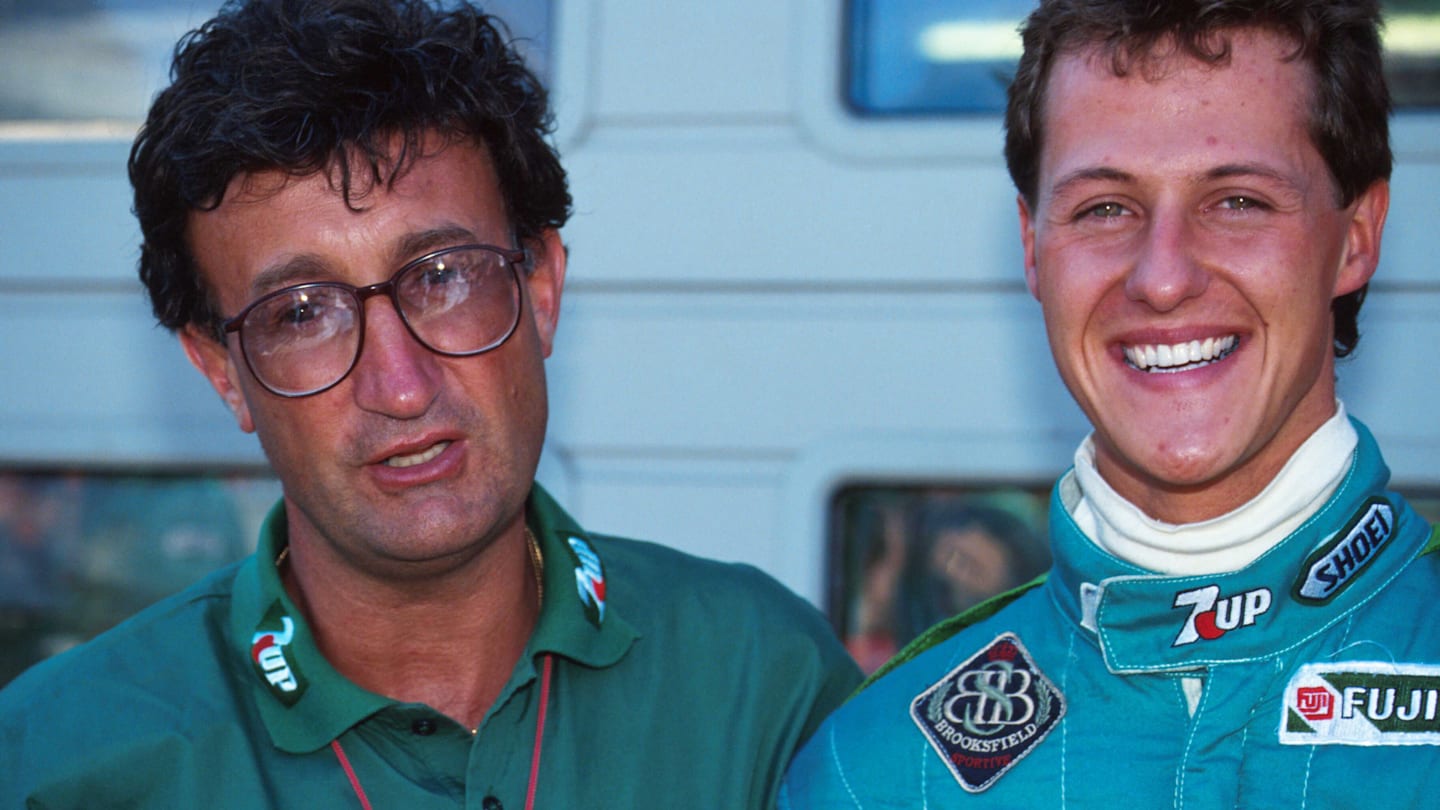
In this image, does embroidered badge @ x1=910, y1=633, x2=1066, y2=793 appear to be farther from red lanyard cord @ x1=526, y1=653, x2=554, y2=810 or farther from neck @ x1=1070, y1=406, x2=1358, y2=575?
red lanyard cord @ x1=526, y1=653, x2=554, y2=810

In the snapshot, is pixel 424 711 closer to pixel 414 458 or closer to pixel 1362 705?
pixel 414 458

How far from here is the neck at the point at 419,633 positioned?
2248 millimetres

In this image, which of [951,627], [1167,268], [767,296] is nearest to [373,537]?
[951,627]

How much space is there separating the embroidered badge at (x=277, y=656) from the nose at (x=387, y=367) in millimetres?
342

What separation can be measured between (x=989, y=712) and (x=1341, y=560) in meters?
0.48

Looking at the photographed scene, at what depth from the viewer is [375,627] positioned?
2252 millimetres

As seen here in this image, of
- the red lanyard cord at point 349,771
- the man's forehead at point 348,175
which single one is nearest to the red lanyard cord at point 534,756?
the red lanyard cord at point 349,771

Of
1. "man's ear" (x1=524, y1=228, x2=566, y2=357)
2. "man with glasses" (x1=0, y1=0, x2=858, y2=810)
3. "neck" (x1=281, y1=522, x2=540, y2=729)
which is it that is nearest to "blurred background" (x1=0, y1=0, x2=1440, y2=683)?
"man's ear" (x1=524, y1=228, x2=566, y2=357)

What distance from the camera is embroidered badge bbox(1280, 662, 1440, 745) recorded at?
177 centimetres

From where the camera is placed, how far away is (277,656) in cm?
216

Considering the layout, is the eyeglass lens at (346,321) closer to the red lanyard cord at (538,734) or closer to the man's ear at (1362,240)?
the red lanyard cord at (538,734)

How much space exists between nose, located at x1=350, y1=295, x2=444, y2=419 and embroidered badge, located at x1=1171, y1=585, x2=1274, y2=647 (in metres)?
1.01

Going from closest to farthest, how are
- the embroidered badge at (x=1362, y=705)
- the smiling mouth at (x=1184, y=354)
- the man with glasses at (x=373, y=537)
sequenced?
the embroidered badge at (x=1362, y=705), the smiling mouth at (x=1184, y=354), the man with glasses at (x=373, y=537)

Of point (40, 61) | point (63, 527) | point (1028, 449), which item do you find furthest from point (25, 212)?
point (1028, 449)
